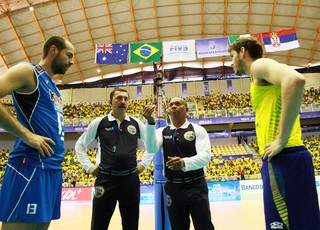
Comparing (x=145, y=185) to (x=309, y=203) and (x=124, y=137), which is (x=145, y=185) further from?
(x=309, y=203)

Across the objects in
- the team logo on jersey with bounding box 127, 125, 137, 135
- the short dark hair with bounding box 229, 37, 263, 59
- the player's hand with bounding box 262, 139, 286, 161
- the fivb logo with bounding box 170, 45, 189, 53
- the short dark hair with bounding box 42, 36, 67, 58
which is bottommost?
the player's hand with bounding box 262, 139, 286, 161

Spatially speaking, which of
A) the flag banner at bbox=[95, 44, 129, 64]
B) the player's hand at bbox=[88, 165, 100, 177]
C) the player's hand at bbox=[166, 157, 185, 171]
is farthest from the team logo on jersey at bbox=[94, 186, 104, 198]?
the flag banner at bbox=[95, 44, 129, 64]

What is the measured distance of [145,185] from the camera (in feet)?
41.5

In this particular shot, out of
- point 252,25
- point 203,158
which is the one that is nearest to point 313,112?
point 252,25

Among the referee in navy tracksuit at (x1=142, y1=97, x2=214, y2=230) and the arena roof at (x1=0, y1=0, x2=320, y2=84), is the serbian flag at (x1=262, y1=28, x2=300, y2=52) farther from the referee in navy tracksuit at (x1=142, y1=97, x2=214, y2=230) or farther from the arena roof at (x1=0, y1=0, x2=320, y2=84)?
the referee in navy tracksuit at (x1=142, y1=97, x2=214, y2=230)

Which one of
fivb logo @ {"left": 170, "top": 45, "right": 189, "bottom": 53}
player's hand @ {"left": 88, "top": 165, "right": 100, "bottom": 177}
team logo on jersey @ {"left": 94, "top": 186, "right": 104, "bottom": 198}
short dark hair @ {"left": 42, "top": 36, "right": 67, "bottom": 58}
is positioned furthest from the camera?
fivb logo @ {"left": 170, "top": 45, "right": 189, "bottom": 53}

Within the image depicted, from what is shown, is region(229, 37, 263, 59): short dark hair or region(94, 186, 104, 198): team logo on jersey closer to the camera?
region(229, 37, 263, 59): short dark hair

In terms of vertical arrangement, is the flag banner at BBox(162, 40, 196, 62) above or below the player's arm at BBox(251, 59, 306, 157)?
above

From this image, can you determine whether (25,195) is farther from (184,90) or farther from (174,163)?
(184,90)

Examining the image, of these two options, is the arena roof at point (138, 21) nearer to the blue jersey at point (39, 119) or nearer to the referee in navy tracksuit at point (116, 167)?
the referee in navy tracksuit at point (116, 167)

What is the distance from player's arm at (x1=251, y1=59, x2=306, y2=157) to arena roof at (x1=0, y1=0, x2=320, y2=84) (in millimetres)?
21243

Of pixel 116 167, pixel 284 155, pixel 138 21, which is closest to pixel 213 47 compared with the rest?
pixel 138 21

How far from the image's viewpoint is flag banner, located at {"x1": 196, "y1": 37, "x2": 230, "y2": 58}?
A: 47.1 ft

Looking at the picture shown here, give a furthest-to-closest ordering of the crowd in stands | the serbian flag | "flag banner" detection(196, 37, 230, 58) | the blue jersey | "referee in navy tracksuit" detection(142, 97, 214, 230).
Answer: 1. the crowd in stands
2. "flag banner" detection(196, 37, 230, 58)
3. the serbian flag
4. "referee in navy tracksuit" detection(142, 97, 214, 230)
5. the blue jersey
